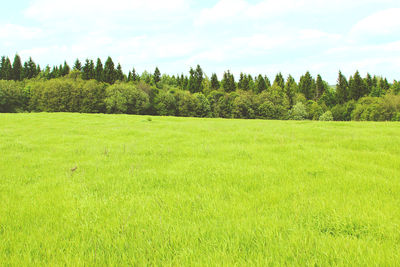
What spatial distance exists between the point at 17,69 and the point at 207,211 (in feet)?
390

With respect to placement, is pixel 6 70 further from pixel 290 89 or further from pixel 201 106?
pixel 290 89

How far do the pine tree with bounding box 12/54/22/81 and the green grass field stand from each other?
112 meters

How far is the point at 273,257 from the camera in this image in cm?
256

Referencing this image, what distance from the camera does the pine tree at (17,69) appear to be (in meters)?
90.2

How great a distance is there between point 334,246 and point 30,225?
439 centimetres

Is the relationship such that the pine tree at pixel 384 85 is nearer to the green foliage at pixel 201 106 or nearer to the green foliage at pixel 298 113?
the green foliage at pixel 298 113

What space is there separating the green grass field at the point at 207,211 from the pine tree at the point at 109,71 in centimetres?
8573

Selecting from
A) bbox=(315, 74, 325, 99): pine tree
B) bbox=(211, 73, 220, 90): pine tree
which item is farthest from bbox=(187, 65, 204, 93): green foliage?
bbox=(315, 74, 325, 99): pine tree

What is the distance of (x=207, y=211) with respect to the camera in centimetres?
362

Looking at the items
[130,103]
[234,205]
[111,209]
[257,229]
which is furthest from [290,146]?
[130,103]

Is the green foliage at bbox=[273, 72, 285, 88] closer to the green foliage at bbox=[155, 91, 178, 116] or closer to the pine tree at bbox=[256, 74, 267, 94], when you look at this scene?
the pine tree at bbox=[256, 74, 267, 94]

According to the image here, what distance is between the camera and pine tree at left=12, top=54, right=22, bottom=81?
90250mm

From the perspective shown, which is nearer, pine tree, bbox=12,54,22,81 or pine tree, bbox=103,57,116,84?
pine tree, bbox=103,57,116,84

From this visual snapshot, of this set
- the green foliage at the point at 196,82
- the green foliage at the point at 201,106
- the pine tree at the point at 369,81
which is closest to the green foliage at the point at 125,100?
the green foliage at the point at 201,106
